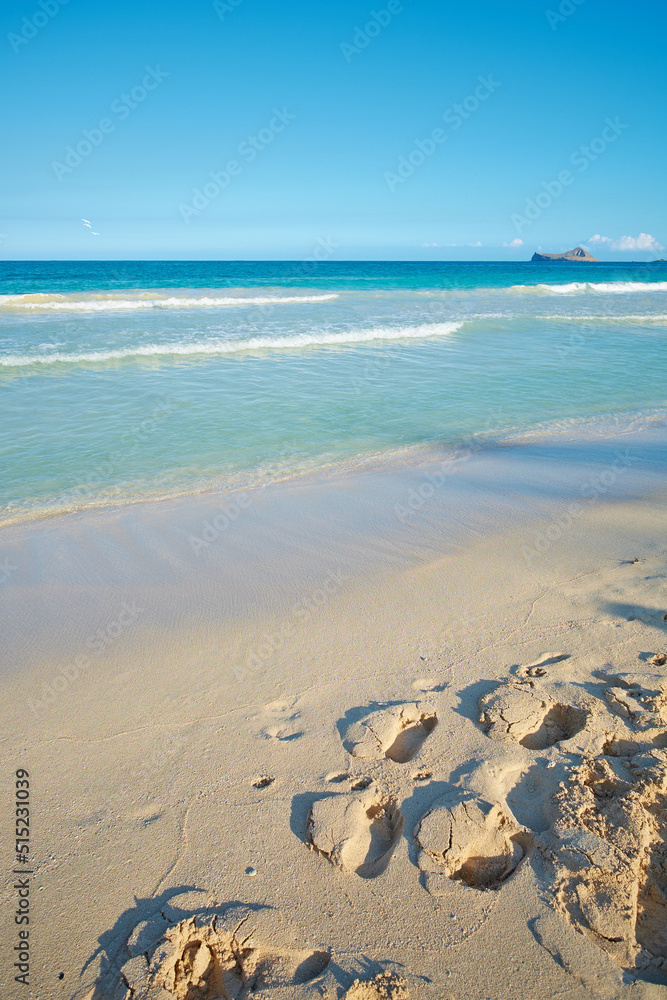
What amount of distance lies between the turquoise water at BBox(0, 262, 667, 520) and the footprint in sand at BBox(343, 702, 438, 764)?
3715mm

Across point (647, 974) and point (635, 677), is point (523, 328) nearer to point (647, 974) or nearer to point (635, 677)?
point (635, 677)

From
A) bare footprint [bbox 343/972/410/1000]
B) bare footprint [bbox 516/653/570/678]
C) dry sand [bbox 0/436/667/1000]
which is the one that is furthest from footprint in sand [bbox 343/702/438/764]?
bare footprint [bbox 343/972/410/1000]

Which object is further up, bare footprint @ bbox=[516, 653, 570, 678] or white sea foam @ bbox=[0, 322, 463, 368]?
white sea foam @ bbox=[0, 322, 463, 368]

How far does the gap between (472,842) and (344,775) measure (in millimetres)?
590

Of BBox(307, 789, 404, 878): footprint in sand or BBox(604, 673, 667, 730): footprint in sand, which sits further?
BBox(604, 673, 667, 730): footprint in sand

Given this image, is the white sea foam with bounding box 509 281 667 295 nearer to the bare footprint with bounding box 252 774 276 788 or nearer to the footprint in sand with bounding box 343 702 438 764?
the footprint in sand with bounding box 343 702 438 764

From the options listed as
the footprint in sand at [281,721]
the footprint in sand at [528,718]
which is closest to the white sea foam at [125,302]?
the footprint in sand at [281,721]

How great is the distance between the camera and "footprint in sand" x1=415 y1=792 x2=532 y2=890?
1992 millimetres

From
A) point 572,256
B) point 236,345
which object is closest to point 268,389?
point 236,345

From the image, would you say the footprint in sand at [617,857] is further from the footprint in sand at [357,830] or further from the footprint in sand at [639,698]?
the footprint in sand at [357,830]

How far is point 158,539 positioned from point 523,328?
16521 mm

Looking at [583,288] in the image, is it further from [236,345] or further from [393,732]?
[393,732]

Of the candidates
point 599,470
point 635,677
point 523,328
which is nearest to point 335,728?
point 635,677

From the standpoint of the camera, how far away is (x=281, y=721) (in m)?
2.68
